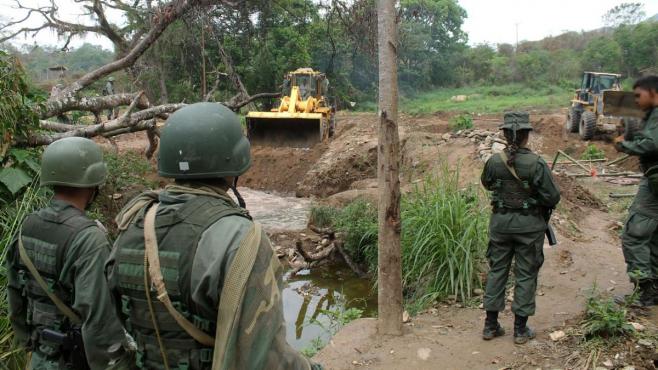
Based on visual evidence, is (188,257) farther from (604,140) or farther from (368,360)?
(604,140)

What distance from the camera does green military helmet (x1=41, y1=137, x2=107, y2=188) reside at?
7.87 feet

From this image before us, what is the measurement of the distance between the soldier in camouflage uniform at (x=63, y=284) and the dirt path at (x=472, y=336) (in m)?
2.22

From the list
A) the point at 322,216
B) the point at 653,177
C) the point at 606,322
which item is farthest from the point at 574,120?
the point at 606,322

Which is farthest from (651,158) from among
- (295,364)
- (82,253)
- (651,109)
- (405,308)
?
(82,253)

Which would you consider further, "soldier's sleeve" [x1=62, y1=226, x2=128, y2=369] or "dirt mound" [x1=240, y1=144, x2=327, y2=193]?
"dirt mound" [x1=240, y1=144, x2=327, y2=193]

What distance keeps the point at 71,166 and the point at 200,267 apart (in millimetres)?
1355

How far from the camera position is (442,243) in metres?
5.37

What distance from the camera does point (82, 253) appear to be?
6.97 ft

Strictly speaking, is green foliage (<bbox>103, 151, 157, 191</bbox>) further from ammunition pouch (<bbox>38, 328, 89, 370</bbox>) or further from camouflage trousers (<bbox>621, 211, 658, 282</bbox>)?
camouflage trousers (<bbox>621, 211, 658, 282</bbox>)

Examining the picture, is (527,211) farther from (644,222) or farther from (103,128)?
(103,128)

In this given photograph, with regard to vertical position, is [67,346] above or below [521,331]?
above

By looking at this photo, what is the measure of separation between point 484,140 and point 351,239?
5684 mm

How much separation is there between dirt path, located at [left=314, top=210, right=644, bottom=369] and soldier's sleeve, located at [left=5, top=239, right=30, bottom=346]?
7.33 ft

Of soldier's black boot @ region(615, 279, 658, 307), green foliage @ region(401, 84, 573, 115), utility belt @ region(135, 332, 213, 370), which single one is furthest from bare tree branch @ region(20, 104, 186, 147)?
green foliage @ region(401, 84, 573, 115)
